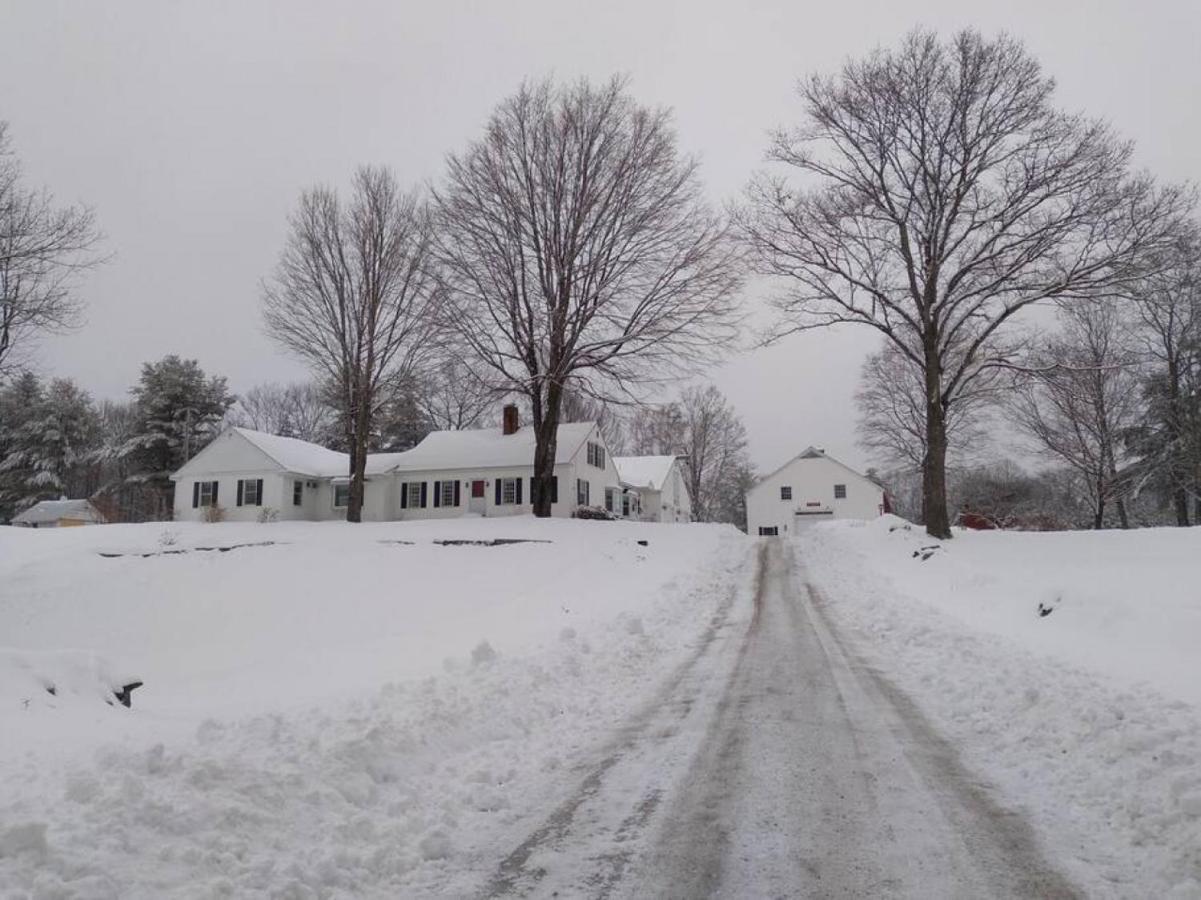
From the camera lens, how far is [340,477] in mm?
38969

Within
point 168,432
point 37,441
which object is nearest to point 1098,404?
point 168,432

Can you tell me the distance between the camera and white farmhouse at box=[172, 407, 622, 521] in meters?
35.7

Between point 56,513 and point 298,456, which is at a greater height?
point 298,456

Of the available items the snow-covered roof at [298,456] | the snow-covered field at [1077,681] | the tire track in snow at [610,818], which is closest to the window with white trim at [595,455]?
the snow-covered roof at [298,456]

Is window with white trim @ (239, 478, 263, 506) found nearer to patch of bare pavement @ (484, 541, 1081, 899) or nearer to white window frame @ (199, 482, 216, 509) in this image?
white window frame @ (199, 482, 216, 509)

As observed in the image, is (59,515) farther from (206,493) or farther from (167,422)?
(206,493)

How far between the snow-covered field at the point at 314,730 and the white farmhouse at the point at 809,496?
3819cm

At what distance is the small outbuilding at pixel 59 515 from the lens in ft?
152

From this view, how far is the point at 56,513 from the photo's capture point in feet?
155

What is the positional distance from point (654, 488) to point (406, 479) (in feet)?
61.6

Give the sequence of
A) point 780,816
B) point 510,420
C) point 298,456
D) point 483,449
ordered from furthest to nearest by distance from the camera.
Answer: point 298,456 < point 510,420 < point 483,449 < point 780,816

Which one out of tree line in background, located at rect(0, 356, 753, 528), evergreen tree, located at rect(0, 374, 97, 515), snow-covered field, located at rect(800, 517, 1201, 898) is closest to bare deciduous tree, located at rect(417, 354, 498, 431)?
tree line in background, located at rect(0, 356, 753, 528)

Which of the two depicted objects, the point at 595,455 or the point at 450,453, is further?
the point at 595,455

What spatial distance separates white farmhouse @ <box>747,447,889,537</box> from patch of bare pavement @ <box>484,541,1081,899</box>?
47.4 m
